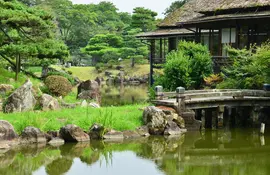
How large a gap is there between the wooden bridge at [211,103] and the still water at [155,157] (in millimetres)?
1518

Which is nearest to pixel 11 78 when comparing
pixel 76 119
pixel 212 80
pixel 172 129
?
pixel 76 119

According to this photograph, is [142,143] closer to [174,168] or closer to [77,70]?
[174,168]

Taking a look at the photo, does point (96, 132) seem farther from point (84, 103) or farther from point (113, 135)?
point (84, 103)

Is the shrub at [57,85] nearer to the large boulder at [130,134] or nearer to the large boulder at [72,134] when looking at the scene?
the large boulder at [72,134]

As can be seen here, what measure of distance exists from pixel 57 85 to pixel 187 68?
6905 mm

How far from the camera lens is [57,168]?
14977mm

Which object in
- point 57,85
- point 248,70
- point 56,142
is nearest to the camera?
point 56,142

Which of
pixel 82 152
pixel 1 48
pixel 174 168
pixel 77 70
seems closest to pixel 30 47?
pixel 1 48

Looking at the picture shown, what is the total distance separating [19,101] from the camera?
19.8 meters

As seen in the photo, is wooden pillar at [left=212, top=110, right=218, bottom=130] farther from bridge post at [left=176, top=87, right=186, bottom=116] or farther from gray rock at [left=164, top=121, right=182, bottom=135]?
gray rock at [left=164, top=121, right=182, bottom=135]

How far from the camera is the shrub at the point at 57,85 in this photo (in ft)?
76.4

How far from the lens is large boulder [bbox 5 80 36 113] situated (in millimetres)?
19719

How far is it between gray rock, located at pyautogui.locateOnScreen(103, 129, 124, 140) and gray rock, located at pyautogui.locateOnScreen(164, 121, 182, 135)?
7.00 feet

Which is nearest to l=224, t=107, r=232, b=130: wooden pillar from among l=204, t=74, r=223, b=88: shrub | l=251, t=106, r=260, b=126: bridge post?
l=251, t=106, r=260, b=126: bridge post
